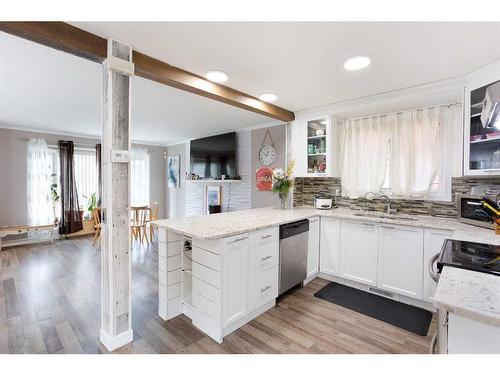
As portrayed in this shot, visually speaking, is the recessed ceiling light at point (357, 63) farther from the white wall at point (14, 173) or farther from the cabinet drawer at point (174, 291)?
the white wall at point (14, 173)

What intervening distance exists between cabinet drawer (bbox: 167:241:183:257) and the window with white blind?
14.6 feet

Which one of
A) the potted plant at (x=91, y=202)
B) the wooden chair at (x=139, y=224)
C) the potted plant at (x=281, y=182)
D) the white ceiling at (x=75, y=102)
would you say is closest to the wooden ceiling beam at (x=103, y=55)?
the white ceiling at (x=75, y=102)

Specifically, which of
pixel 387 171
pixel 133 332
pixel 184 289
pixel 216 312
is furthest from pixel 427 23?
pixel 133 332

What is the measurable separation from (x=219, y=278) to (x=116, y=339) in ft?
2.81

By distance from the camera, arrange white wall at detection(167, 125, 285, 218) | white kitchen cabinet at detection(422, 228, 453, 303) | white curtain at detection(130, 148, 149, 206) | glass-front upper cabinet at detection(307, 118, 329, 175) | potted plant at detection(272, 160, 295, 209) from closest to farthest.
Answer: white kitchen cabinet at detection(422, 228, 453, 303) → potted plant at detection(272, 160, 295, 209) → glass-front upper cabinet at detection(307, 118, 329, 175) → white wall at detection(167, 125, 285, 218) → white curtain at detection(130, 148, 149, 206)

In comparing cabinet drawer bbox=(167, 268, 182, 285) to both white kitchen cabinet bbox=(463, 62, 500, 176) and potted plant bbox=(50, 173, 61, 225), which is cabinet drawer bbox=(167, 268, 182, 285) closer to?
white kitchen cabinet bbox=(463, 62, 500, 176)

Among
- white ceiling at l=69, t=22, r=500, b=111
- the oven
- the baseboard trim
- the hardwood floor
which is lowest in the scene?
the hardwood floor

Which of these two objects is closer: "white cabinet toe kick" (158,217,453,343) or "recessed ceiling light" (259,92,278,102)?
"white cabinet toe kick" (158,217,453,343)

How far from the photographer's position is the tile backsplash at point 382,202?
2.53 metres

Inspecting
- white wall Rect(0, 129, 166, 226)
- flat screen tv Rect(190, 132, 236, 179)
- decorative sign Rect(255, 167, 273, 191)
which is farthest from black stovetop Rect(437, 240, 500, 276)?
white wall Rect(0, 129, 166, 226)

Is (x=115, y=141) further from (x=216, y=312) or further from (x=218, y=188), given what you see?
(x=218, y=188)

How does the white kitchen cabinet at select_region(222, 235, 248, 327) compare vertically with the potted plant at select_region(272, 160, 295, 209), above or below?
below

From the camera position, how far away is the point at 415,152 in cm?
279

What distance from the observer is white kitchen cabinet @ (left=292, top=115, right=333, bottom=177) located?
3223 millimetres
